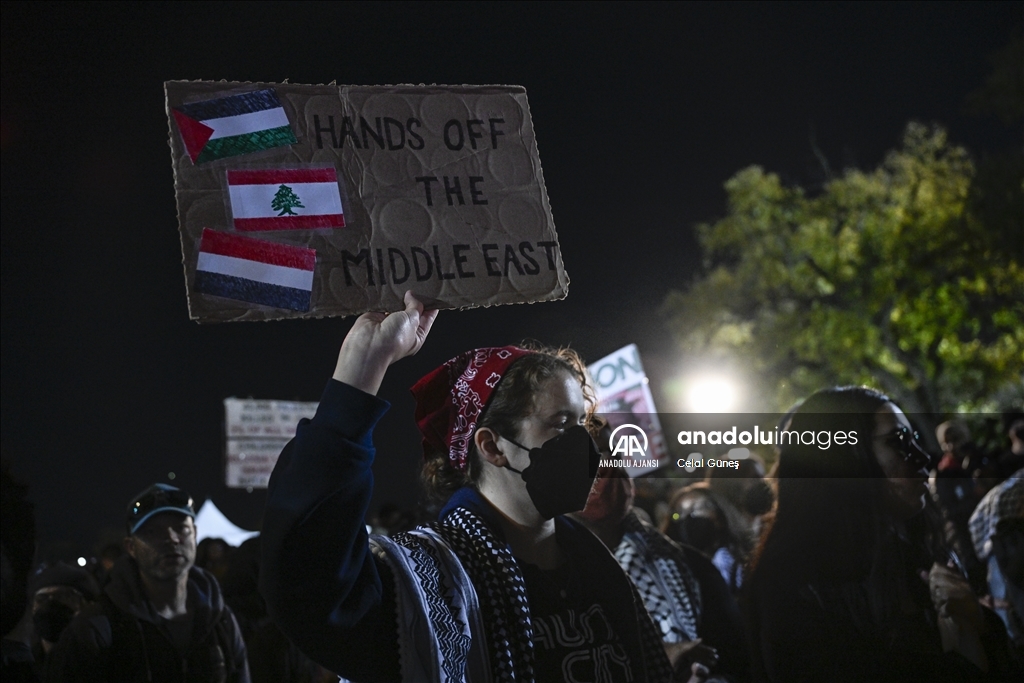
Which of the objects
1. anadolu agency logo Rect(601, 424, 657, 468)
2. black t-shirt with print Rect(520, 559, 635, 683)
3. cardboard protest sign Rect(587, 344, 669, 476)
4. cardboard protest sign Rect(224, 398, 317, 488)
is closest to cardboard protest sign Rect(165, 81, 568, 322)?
black t-shirt with print Rect(520, 559, 635, 683)

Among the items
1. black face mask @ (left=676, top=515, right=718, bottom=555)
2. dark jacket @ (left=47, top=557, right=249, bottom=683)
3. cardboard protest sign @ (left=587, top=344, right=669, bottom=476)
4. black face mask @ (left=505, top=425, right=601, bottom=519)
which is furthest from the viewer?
black face mask @ (left=676, top=515, right=718, bottom=555)

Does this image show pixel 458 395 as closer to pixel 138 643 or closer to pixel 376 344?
pixel 376 344

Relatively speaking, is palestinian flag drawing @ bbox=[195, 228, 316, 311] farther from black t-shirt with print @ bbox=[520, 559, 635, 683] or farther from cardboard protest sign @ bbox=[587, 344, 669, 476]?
cardboard protest sign @ bbox=[587, 344, 669, 476]

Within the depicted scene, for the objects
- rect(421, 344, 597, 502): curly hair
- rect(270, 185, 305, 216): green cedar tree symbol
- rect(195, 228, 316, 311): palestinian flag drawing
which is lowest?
rect(421, 344, 597, 502): curly hair

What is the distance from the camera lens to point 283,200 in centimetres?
229

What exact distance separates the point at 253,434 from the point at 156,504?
8749 mm

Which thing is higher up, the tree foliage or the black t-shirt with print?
the tree foliage

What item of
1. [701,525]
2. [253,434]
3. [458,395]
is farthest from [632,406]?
[253,434]

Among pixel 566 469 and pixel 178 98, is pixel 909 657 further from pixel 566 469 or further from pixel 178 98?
pixel 178 98

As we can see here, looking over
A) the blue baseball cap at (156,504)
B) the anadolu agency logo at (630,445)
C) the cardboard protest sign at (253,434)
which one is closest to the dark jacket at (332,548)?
the anadolu agency logo at (630,445)

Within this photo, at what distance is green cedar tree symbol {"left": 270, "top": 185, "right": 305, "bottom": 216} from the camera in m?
2.28

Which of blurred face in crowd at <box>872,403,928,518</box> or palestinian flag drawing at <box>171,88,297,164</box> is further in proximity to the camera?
blurred face in crowd at <box>872,403,928,518</box>

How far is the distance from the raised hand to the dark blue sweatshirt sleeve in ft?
0.14

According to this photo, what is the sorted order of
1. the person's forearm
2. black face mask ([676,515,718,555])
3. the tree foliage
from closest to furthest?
the person's forearm, black face mask ([676,515,718,555]), the tree foliage
